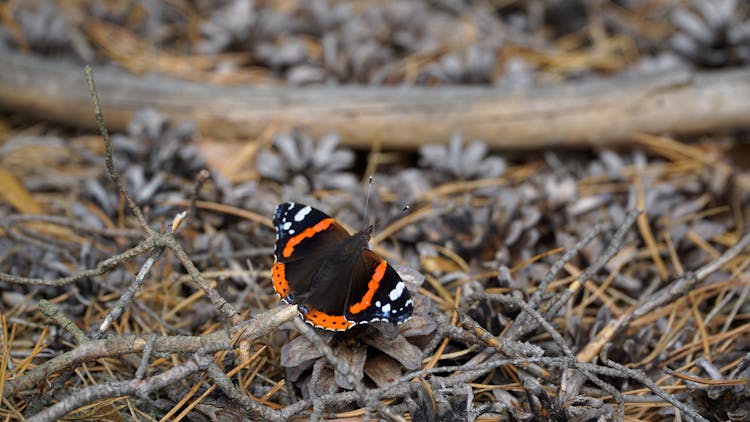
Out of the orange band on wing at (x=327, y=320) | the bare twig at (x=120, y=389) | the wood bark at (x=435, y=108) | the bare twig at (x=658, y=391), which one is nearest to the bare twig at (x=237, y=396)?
the bare twig at (x=120, y=389)

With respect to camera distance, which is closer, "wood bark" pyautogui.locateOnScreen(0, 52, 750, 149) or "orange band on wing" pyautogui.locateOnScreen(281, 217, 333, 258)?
"orange band on wing" pyautogui.locateOnScreen(281, 217, 333, 258)

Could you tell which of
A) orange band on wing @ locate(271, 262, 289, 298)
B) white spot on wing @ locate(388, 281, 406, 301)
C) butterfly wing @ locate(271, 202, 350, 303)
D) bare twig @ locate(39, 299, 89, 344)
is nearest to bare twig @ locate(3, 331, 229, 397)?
bare twig @ locate(39, 299, 89, 344)

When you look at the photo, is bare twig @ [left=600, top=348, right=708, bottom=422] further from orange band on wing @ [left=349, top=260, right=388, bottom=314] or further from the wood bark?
the wood bark

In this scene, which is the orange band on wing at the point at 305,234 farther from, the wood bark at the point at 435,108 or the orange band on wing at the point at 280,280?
the wood bark at the point at 435,108

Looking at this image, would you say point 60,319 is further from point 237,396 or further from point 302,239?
point 302,239

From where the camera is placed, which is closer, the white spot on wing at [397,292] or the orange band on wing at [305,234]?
the white spot on wing at [397,292]

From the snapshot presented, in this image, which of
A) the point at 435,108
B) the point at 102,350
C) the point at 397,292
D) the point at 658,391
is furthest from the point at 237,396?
the point at 435,108

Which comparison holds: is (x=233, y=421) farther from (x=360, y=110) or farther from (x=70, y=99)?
(x=70, y=99)
